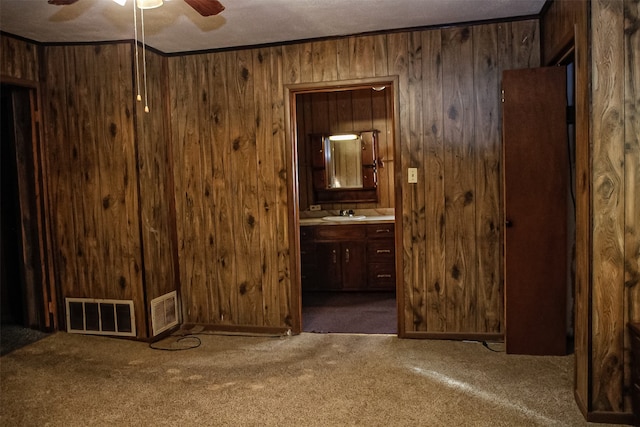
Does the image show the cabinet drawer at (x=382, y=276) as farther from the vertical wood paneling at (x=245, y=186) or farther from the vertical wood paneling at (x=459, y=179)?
the vertical wood paneling at (x=245, y=186)

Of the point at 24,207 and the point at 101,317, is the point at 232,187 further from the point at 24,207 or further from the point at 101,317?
the point at 24,207

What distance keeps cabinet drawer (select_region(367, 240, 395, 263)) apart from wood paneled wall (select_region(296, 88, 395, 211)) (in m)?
0.65

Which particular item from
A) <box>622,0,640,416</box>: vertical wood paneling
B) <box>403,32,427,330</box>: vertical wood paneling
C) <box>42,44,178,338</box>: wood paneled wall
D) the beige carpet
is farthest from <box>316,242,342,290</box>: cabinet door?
<box>622,0,640,416</box>: vertical wood paneling

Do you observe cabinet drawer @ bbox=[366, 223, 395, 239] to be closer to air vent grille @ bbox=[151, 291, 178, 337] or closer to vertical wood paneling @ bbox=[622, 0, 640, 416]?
air vent grille @ bbox=[151, 291, 178, 337]

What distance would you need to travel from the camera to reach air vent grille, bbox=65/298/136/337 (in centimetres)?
369

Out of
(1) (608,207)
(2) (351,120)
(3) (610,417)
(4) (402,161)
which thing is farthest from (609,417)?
(2) (351,120)

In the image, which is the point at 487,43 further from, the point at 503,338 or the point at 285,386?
the point at 285,386

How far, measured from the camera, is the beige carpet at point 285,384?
7.91 ft

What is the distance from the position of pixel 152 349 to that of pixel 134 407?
97 cm

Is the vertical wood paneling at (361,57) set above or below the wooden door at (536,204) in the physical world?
above

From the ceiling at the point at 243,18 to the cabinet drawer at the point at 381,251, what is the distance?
226cm

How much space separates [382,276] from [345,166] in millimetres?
1392

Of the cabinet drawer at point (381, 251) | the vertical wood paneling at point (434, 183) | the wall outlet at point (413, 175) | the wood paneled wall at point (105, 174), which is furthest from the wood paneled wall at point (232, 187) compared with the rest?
the cabinet drawer at point (381, 251)

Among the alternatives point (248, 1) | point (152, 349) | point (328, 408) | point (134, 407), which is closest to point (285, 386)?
point (328, 408)
